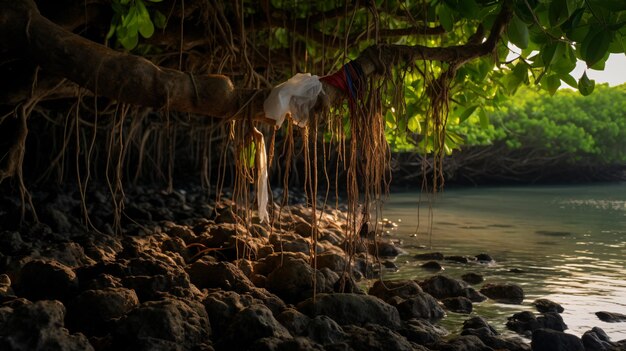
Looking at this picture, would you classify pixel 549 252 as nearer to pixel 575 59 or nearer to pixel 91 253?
pixel 575 59

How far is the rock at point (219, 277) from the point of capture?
3.69 metres

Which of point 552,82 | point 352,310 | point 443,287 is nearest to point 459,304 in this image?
point 443,287

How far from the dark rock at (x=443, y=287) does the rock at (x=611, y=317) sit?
0.81 metres

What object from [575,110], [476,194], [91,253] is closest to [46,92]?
[91,253]

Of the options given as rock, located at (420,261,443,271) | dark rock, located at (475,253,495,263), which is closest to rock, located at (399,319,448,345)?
rock, located at (420,261,443,271)

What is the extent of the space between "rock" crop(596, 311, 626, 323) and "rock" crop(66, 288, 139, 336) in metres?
2.71

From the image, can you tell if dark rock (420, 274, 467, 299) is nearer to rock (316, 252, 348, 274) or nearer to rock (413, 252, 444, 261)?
rock (316, 252, 348, 274)

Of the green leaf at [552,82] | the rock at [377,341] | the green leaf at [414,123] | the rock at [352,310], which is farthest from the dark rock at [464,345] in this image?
the green leaf at [414,123]

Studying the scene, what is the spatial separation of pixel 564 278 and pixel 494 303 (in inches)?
50.2

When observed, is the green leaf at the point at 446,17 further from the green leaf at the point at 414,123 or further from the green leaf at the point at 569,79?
the green leaf at the point at 414,123

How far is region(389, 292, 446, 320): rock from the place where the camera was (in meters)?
3.81

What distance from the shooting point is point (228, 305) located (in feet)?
10.4

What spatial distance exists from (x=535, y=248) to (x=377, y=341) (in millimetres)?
4863

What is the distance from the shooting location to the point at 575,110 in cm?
2141
